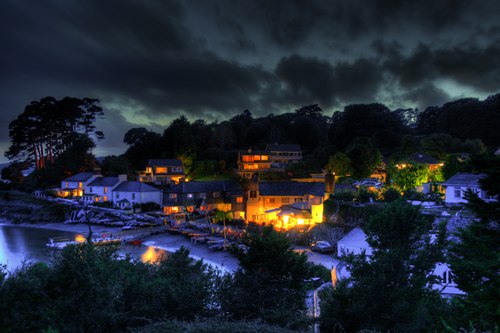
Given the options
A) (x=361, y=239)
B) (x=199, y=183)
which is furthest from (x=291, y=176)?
(x=361, y=239)

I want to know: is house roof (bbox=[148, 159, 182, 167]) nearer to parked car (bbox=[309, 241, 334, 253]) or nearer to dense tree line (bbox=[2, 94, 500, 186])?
dense tree line (bbox=[2, 94, 500, 186])

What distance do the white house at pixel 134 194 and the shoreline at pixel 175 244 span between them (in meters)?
5.67

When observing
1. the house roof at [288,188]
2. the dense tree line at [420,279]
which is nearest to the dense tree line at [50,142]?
the house roof at [288,188]

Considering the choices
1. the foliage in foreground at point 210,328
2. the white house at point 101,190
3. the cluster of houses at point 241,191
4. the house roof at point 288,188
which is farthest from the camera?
the white house at point 101,190

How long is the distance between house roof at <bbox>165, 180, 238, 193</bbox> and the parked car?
19850 millimetres

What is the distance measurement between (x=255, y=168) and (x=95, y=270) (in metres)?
46.7

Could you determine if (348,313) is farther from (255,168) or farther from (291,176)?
(255,168)

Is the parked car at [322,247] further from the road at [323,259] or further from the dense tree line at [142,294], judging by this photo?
the dense tree line at [142,294]

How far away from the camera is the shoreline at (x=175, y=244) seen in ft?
83.0

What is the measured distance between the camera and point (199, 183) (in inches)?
1737

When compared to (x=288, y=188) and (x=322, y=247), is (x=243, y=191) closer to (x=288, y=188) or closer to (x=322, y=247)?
(x=288, y=188)

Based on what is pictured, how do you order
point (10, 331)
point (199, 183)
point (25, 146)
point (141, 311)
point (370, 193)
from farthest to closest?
point (25, 146) < point (199, 183) < point (370, 193) < point (141, 311) < point (10, 331)

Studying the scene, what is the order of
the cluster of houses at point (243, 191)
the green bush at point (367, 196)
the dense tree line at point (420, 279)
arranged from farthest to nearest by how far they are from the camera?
A: the cluster of houses at point (243, 191) → the green bush at point (367, 196) → the dense tree line at point (420, 279)

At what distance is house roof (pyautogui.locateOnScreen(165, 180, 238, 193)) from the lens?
42438 mm
